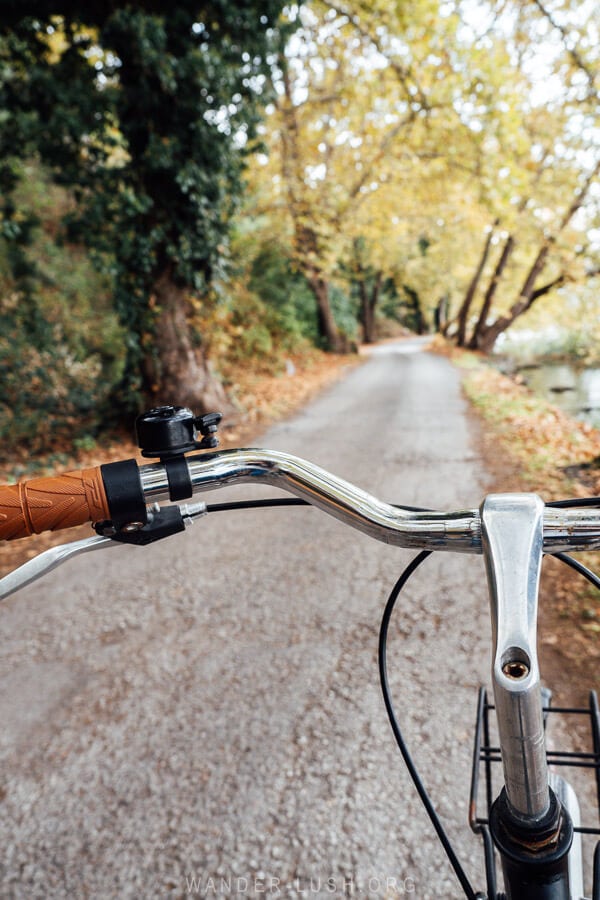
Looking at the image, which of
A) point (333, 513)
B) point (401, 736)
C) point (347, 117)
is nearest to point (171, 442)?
point (333, 513)

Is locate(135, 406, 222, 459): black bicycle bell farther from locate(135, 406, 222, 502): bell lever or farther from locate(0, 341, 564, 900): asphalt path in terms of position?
locate(0, 341, 564, 900): asphalt path

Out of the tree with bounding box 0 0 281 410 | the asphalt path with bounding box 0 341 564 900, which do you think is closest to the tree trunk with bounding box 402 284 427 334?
the tree with bounding box 0 0 281 410

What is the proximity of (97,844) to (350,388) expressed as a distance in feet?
37.1

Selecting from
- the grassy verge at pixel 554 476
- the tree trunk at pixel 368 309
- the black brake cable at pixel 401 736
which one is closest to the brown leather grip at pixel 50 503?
the black brake cable at pixel 401 736

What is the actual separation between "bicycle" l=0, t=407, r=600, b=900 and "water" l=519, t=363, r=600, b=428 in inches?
349

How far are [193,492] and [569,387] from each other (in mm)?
14662

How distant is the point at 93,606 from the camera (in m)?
3.83

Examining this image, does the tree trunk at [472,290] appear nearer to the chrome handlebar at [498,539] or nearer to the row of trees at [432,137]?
the row of trees at [432,137]

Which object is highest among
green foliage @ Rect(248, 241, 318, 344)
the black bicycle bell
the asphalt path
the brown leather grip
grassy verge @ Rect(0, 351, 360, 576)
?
green foliage @ Rect(248, 241, 318, 344)

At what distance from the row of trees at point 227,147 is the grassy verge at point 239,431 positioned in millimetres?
789

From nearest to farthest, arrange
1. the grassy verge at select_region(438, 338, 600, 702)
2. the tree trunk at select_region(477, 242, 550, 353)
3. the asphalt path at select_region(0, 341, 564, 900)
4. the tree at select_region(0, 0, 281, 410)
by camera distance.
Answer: the asphalt path at select_region(0, 341, 564, 900) < the grassy verge at select_region(438, 338, 600, 702) < the tree at select_region(0, 0, 281, 410) < the tree trunk at select_region(477, 242, 550, 353)

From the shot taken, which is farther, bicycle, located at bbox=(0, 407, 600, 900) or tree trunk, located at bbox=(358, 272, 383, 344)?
tree trunk, located at bbox=(358, 272, 383, 344)

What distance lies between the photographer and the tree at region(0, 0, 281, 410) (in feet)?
20.8

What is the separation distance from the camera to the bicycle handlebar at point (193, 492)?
835 millimetres
